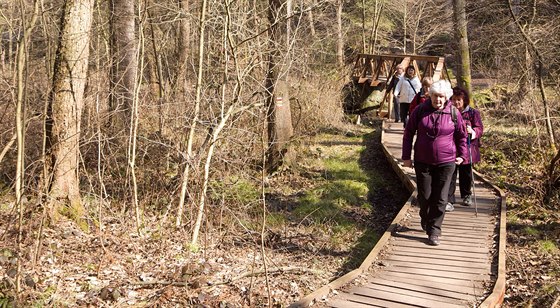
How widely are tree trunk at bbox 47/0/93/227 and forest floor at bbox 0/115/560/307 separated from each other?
632 mm

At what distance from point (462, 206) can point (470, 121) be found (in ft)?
4.49

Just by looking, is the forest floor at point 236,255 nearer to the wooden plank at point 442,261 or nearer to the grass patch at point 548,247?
the grass patch at point 548,247

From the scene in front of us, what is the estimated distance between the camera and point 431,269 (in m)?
6.25

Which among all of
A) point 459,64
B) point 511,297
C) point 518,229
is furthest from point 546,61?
point 511,297

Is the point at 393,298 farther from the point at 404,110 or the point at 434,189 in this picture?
the point at 404,110

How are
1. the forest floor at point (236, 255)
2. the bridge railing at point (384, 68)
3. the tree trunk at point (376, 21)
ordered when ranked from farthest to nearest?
the tree trunk at point (376, 21), the bridge railing at point (384, 68), the forest floor at point (236, 255)

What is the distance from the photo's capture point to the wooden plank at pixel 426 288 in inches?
218

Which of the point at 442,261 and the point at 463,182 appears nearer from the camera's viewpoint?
the point at 442,261

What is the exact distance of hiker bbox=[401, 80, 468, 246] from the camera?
21.5 feet

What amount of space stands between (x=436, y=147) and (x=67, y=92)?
4588 millimetres

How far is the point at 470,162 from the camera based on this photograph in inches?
317

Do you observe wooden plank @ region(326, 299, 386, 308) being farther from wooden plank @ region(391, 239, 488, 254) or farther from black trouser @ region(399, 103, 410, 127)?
black trouser @ region(399, 103, 410, 127)

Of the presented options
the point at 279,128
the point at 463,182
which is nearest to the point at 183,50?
the point at 279,128

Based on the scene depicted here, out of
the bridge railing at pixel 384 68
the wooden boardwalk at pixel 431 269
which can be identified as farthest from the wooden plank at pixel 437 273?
the bridge railing at pixel 384 68
